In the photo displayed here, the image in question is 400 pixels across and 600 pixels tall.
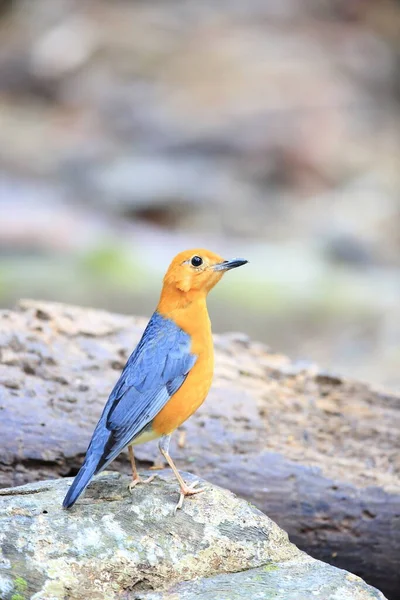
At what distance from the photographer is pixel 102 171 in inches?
654

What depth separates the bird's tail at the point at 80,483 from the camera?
3.42m

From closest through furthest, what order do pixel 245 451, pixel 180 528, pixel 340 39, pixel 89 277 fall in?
1. pixel 180 528
2. pixel 245 451
3. pixel 89 277
4. pixel 340 39

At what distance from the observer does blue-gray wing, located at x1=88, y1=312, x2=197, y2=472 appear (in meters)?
3.64

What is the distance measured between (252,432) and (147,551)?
61.8 inches

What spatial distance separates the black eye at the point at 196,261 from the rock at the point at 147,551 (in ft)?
3.04

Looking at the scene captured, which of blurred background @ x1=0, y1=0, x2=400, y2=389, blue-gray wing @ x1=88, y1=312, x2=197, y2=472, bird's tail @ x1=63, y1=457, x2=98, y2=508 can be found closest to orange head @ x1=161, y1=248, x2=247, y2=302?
blue-gray wing @ x1=88, y1=312, x2=197, y2=472

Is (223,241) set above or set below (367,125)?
below

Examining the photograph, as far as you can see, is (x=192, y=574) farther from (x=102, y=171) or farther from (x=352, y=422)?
(x=102, y=171)

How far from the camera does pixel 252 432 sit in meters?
4.91

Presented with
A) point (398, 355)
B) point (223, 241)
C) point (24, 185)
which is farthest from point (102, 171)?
point (398, 355)

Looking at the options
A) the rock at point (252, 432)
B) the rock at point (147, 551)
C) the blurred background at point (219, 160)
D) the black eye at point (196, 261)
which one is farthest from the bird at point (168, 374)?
the blurred background at point (219, 160)

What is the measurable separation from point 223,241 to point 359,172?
16.1 ft

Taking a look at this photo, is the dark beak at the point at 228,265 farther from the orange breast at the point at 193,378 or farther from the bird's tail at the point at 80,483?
the bird's tail at the point at 80,483

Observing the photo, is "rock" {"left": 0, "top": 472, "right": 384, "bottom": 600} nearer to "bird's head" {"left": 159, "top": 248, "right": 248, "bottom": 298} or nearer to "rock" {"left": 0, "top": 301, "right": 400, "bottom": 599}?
"rock" {"left": 0, "top": 301, "right": 400, "bottom": 599}
